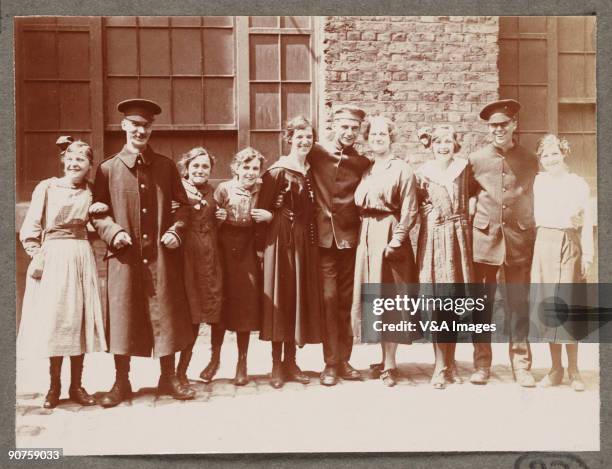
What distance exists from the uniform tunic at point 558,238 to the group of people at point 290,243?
1cm

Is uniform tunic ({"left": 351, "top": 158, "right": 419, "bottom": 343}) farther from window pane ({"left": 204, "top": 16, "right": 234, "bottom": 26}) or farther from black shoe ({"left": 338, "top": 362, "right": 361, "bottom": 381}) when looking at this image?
window pane ({"left": 204, "top": 16, "right": 234, "bottom": 26})

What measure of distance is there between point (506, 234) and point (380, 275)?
983mm

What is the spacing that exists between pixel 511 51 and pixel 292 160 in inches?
75.3

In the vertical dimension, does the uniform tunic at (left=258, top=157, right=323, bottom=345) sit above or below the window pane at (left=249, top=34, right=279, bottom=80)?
below

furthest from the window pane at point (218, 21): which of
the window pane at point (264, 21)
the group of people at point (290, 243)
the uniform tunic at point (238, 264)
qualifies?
the uniform tunic at point (238, 264)

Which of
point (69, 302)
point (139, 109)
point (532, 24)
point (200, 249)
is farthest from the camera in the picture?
point (532, 24)

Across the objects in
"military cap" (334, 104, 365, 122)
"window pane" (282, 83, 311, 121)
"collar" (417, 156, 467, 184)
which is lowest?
"collar" (417, 156, 467, 184)

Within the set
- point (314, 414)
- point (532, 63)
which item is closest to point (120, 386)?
point (314, 414)

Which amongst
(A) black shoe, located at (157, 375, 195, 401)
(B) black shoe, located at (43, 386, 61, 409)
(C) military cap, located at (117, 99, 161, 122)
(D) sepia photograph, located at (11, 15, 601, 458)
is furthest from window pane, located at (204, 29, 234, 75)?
(B) black shoe, located at (43, 386, 61, 409)

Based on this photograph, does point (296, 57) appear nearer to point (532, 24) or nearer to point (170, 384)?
point (532, 24)

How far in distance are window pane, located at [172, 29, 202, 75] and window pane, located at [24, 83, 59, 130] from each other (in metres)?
0.91

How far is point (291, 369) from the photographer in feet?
16.8

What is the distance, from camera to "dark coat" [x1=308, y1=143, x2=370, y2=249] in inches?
200

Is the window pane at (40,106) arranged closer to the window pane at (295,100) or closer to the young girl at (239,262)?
the young girl at (239,262)
